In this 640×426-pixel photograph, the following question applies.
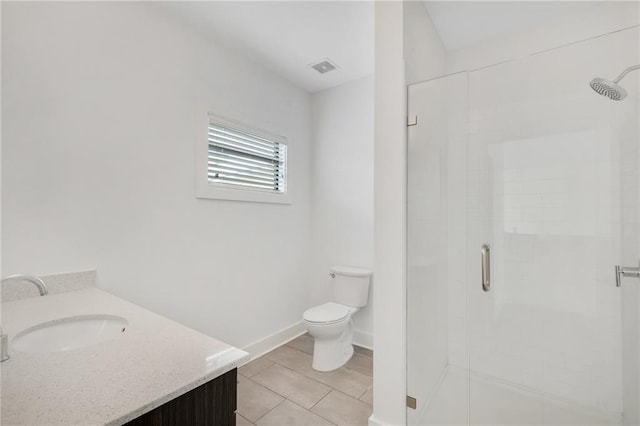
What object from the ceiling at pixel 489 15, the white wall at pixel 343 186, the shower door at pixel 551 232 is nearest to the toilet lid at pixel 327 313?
the white wall at pixel 343 186

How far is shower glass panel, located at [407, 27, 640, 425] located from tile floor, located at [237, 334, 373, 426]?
44 cm

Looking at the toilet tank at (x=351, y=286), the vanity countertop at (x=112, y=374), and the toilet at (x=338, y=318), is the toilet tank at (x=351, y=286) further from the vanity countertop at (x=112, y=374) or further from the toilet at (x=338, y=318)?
the vanity countertop at (x=112, y=374)

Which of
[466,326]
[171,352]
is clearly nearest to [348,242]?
[466,326]

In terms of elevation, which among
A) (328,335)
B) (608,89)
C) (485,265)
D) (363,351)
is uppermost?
(608,89)

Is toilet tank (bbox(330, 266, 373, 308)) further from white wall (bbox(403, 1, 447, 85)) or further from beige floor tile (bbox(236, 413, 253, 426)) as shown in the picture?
white wall (bbox(403, 1, 447, 85))

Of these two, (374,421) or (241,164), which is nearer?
(374,421)

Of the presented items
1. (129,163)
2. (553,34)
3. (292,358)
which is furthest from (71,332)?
(553,34)

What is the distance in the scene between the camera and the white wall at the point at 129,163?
1419mm

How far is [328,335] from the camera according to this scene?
2258mm

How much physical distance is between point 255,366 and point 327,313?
70 cm

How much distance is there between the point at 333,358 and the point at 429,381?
2.46 feet

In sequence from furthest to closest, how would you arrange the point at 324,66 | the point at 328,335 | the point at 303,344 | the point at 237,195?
the point at 303,344
the point at 324,66
the point at 237,195
the point at 328,335

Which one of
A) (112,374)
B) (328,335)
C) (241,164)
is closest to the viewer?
(112,374)

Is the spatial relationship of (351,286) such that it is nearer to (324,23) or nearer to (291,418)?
(291,418)
